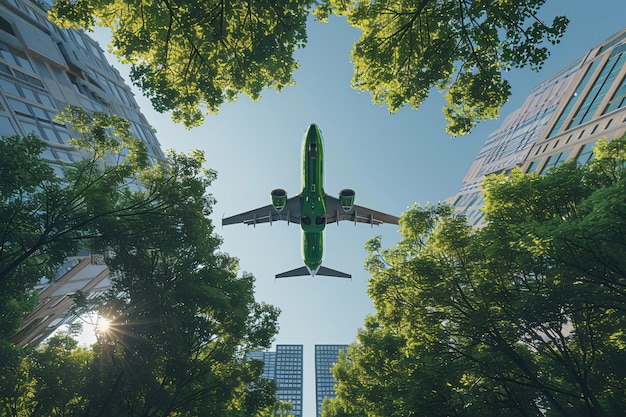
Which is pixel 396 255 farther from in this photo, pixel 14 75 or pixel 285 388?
pixel 285 388

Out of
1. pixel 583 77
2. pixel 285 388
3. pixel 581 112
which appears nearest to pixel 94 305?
pixel 581 112

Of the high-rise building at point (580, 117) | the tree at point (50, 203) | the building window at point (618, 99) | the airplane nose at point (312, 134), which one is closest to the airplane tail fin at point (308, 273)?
the high-rise building at point (580, 117)

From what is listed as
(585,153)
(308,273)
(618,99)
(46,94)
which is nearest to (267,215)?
(308,273)

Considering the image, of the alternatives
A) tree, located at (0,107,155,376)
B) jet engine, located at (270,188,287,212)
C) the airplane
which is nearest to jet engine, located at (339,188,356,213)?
the airplane

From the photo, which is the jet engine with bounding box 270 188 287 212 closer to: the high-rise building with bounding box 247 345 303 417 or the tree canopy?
the tree canopy

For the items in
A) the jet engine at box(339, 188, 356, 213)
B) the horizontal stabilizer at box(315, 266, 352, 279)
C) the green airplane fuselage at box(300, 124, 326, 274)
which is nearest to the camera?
the green airplane fuselage at box(300, 124, 326, 274)

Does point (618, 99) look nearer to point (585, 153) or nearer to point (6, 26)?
point (585, 153)
